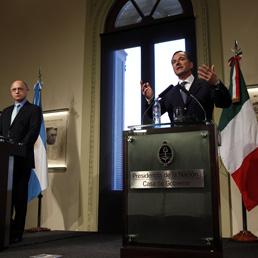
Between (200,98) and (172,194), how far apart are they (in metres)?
0.68

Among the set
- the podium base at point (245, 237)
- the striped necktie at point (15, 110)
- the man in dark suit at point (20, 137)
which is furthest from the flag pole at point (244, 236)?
the striped necktie at point (15, 110)

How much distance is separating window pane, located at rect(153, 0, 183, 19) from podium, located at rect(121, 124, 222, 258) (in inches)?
104

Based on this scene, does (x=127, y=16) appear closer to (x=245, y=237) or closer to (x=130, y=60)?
(x=130, y=60)

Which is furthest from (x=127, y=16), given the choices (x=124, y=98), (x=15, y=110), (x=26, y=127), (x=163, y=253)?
(x=163, y=253)

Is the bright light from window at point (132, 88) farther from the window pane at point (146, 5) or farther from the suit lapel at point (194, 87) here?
the suit lapel at point (194, 87)

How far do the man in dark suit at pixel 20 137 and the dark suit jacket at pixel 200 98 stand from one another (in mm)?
1317

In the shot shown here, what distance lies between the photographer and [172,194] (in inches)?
75.1

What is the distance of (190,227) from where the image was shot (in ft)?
6.06

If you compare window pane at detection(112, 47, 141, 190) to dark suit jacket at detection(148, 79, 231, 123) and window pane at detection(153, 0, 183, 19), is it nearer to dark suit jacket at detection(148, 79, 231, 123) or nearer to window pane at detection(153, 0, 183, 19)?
window pane at detection(153, 0, 183, 19)

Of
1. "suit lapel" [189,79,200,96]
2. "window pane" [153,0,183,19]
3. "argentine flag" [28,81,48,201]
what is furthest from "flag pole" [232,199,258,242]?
"window pane" [153,0,183,19]

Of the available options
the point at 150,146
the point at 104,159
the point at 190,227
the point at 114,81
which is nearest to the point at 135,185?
the point at 150,146

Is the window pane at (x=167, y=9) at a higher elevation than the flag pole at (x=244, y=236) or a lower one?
higher

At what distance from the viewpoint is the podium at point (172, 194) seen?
183cm

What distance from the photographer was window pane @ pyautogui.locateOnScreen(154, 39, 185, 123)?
413cm
